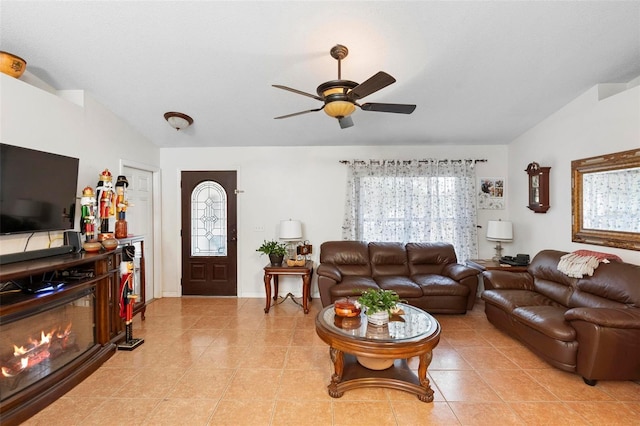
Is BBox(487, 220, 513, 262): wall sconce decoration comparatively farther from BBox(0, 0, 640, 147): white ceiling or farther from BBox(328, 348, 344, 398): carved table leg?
BBox(328, 348, 344, 398): carved table leg

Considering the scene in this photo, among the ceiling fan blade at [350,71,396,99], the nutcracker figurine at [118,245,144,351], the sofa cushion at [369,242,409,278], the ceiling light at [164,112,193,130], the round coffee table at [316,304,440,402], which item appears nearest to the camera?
the ceiling fan blade at [350,71,396,99]

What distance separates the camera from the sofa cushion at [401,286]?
12.3 feet

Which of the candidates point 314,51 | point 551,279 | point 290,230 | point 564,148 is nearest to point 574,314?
point 551,279

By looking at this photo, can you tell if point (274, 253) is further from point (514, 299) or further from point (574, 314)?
point (574, 314)

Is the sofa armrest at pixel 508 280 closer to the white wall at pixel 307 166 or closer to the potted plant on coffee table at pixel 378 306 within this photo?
the white wall at pixel 307 166

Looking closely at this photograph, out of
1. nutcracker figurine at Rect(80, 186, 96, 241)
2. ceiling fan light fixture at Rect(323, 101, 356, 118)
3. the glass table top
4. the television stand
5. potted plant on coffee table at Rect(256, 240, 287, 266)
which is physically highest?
ceiling fan light fixture at Rect(323, 101, 356, 118)

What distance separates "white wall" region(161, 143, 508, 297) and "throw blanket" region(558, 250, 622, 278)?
5.54 feet

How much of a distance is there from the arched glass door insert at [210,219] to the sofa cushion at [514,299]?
155 inches

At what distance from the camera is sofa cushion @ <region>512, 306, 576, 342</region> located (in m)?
2.45

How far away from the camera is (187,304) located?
452cm

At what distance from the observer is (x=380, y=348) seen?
82.1 inches

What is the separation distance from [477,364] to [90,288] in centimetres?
370

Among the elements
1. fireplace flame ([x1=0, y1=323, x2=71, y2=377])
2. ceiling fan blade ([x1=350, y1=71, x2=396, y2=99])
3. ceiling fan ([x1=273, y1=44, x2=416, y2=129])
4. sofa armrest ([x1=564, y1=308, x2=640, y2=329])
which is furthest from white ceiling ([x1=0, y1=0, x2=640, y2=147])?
fireplace flame ([x1=0, y1=323, x2=71, y2=377])

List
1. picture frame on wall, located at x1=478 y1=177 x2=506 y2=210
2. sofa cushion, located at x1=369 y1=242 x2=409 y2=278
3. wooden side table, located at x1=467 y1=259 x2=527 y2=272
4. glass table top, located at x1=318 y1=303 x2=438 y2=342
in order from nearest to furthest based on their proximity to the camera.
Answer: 1. glass table top, located at x1=318 y1=303 x2=438 y2=342
2. wooden side table, located at x1=467 y1=259 x2=527 y2=272
3. sofa cushion, located at x1=369 y1=242 x2=409 y2=278
4. picture frame on wall, located at x1=478 y1=177 x2=506 y2=210
